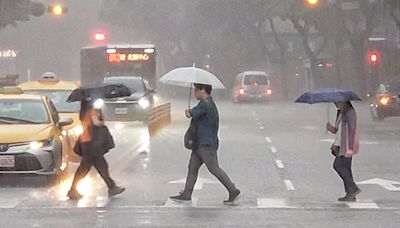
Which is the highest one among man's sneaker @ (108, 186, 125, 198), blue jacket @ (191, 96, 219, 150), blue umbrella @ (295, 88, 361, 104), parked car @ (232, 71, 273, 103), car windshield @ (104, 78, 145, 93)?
blue umbrella @ (295, 88, 361, 104)

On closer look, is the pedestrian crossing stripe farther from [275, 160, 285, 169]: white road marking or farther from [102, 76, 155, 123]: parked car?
[102, 76, 155, 123]: parked car

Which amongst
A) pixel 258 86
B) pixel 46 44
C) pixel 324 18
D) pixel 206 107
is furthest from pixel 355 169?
pixel 46 44

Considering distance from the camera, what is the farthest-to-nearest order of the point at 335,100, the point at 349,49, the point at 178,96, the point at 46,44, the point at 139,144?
the point at 46,44
the point at 178,96
the point at 349,49
the point at 139,144
the point at 335,100

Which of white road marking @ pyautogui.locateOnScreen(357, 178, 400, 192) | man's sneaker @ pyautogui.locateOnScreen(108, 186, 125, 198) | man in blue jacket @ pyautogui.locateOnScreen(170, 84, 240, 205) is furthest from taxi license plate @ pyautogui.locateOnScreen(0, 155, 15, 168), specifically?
white road marking @ pyautogui.locateOnScreen(357, 178, 400, 192)

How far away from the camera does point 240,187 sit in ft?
52.6

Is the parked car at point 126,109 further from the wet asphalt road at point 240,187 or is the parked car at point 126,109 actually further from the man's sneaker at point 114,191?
the man's sneaker at point 114,191

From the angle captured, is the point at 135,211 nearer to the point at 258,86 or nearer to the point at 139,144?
the point at 139,144

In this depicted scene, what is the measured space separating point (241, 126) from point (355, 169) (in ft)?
45.5

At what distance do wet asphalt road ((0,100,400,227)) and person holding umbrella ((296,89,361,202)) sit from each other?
13.9 inches

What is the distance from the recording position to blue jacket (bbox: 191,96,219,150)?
1353cm

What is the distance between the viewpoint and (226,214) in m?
12.9

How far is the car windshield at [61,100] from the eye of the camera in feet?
66.1

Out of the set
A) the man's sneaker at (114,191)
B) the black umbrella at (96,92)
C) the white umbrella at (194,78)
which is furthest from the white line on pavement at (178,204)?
the black umbrella at (96,92)

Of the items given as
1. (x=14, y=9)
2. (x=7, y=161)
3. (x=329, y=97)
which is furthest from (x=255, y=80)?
(x=329, y=97)
